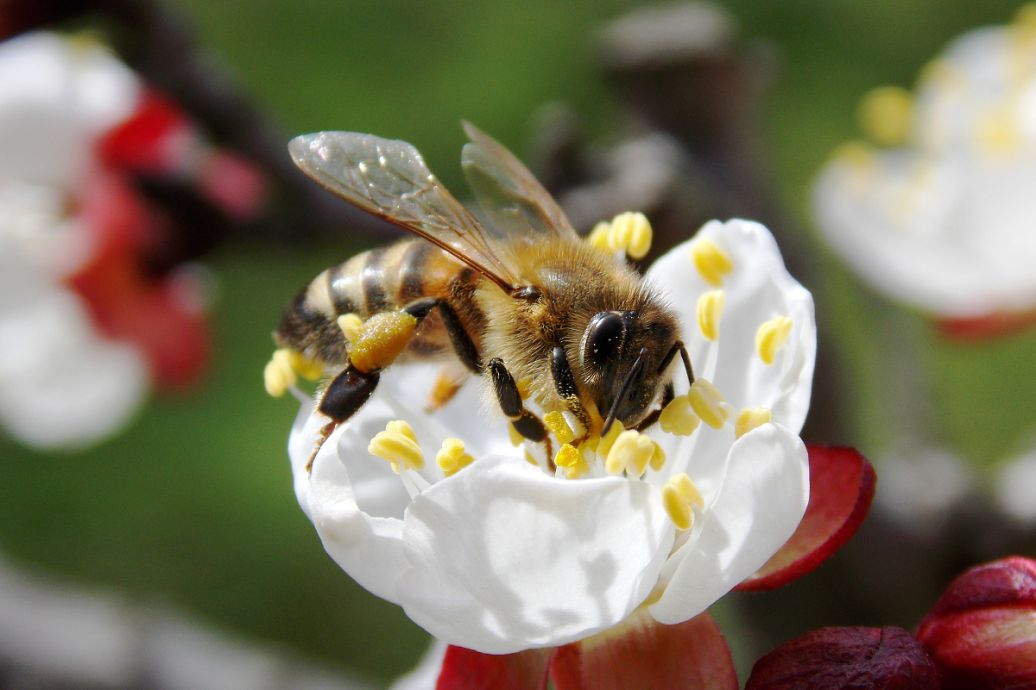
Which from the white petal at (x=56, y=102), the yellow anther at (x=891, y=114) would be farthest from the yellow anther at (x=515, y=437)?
the yellow anther at (x=891, y=114)

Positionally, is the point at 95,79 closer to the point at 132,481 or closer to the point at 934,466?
the point at 934,466

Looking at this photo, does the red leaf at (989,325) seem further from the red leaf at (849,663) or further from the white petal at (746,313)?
the red leaf at (849,663)

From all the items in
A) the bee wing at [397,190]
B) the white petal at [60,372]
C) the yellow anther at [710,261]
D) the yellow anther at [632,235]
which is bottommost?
the white petal at [60,372]

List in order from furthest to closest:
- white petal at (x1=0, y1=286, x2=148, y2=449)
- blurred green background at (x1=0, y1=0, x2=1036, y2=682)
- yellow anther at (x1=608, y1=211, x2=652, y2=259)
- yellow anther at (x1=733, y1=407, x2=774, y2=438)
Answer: blurred green background at (x1=0, y1=0, x2=1036, y2=682) < white petal at (x1=0, y1=286, x2=148, y2=449) < yellow anther at (x1=608, y1=211, x2=652, y2=259) < yellow anther at (x1=733, y1=407, x2=774, y2=438)

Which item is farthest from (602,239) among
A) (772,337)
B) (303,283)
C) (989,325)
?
(303,283)

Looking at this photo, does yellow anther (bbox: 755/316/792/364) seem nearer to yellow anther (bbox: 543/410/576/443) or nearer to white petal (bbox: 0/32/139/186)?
yellow anther (bbox: 543/410/576/443)

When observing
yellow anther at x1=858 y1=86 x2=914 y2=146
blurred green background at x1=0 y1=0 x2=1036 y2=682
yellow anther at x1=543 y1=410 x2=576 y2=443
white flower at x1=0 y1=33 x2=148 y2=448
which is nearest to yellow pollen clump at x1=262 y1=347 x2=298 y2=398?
yellow anther at x1=543 y1=410 x2=576 y2=443

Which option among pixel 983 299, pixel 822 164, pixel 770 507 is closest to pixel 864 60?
pixel 822 164
